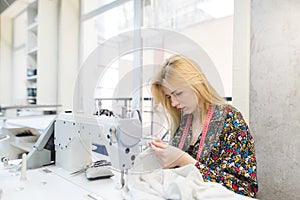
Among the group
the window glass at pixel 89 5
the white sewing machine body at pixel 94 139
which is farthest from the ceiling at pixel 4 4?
the white sewing machine body at pixel 94 139

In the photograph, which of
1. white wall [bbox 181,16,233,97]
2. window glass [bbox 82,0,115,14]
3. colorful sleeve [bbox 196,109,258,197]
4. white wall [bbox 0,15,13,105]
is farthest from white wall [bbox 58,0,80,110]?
colorful sleeve [bbox 196,109,258,197]

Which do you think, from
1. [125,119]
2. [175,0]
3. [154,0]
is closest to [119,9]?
[154,0]

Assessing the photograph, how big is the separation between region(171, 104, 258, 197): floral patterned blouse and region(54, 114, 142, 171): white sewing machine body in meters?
0.30

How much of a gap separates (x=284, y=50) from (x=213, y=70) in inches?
18.1

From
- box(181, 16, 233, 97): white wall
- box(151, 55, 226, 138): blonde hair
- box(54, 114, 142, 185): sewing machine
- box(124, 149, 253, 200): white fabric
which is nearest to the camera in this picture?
box(124, 149, 253, 200): white fabric

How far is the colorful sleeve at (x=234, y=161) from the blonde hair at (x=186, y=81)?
11cm

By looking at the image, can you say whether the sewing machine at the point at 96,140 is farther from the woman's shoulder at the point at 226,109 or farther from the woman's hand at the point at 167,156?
the woman's shoulder at the point at 226,109

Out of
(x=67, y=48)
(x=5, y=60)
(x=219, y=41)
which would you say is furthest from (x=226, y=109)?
(x=5, y=60)

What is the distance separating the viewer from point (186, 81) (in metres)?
1.11

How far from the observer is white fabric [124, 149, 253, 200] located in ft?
2.50

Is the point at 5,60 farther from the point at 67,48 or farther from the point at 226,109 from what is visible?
the point at 226,109

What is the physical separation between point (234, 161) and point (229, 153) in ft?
0.13

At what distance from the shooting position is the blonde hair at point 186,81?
3.59ft

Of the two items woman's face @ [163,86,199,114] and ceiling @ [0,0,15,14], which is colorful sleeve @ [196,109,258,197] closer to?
→ woman's face @ [163,86,199,114]
